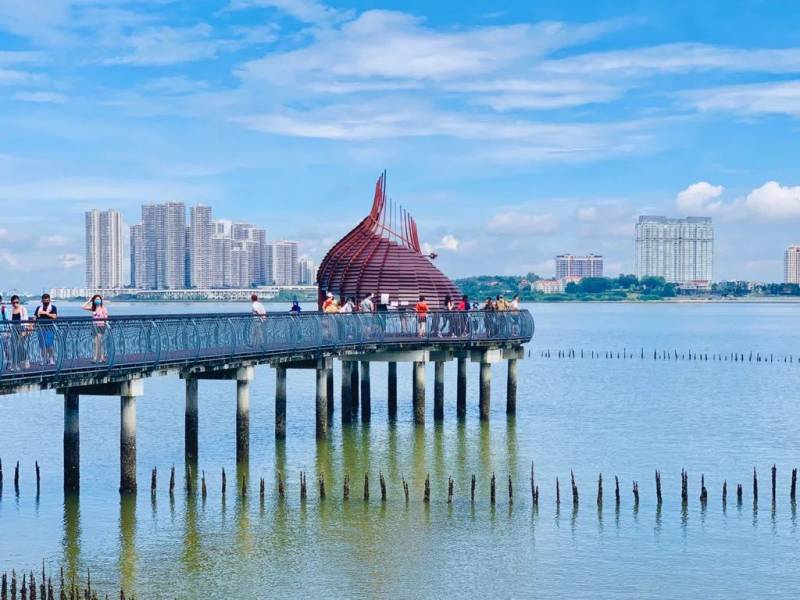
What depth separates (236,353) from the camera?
4066 cm

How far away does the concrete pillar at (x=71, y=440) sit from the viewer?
35.3 metres

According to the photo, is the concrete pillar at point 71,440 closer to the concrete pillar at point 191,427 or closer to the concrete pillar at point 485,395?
the concrete pillar at point 191,427

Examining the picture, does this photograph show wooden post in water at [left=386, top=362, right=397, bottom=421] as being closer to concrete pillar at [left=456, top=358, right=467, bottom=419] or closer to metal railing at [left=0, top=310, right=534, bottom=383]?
concrete pillar at [left=456, top=358, right=467, bottom=419]

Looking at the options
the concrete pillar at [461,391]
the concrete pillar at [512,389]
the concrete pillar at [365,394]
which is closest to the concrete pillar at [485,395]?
the concrete pillar at [461,391]

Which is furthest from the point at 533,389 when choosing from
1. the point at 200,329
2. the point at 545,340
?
the point at 545,340

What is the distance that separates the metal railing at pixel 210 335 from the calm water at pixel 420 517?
3.91 m

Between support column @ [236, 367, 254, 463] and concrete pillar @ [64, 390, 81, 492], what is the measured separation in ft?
20.4

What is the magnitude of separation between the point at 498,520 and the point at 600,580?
18.5 feet

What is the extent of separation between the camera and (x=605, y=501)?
37938mm

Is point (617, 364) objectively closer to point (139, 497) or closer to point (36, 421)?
point (36, 421)

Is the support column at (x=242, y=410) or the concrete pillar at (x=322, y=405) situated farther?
the concrete pillar at (x=322, y=405)

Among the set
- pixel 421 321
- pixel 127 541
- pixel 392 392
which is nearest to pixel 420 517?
pixel 127 541

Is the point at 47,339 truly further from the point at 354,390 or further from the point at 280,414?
the point at 354,390

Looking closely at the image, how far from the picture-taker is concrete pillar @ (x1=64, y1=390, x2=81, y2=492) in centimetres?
3531
